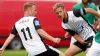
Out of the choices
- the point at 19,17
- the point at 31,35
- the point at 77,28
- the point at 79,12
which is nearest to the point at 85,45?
the point at 77,28

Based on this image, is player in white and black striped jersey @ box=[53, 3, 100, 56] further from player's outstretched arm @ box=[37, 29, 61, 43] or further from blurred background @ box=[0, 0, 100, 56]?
blurred background @ box=[0, 0, 100, 56]

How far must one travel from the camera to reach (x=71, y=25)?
37.5ft

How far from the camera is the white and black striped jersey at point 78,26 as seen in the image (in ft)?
36.8

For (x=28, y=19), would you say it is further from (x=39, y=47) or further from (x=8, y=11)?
(x=8, y=11)

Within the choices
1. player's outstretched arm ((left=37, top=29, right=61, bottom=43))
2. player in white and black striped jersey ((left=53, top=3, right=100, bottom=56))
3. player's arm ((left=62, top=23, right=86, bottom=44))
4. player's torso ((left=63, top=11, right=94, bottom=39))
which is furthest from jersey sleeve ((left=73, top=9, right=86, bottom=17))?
player's outstretched arm ((left=37, top=29, right=61, bottom=43))

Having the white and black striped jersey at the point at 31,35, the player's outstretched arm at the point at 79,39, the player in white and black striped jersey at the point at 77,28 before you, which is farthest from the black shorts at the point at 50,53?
the player's outstretched arm at the point at 79,39

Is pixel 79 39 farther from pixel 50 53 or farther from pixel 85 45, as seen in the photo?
pixel 50 53

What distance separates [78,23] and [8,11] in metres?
12.6

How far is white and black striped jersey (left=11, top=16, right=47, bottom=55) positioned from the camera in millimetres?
10281

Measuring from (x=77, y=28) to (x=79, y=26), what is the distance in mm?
103

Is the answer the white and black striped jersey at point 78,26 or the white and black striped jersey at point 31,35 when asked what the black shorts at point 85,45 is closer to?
the white and black striped jersey at point 78,26

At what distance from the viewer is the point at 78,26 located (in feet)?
37.4

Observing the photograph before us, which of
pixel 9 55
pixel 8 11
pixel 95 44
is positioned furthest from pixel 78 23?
pixel 8 11

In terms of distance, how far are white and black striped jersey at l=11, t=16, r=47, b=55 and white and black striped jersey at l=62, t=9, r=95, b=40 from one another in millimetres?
1086
